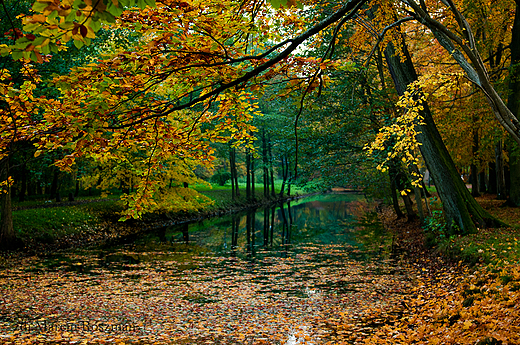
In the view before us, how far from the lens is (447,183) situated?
10.6 metres

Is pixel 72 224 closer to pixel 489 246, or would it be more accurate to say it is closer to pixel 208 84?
pixel 208 84

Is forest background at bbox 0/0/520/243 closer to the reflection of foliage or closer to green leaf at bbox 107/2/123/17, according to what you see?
green leaf at bbox 107/2/123/17

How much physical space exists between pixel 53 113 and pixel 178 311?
15.5ft

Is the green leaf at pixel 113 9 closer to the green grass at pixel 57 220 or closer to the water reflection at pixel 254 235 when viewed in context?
the water reflection at pixel 254 235

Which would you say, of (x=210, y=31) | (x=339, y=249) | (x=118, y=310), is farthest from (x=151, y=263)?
(x=210, y=31)

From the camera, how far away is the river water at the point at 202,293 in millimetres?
6156

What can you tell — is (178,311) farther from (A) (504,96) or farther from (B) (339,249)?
(A) (504,96)

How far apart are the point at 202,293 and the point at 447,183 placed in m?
7.72

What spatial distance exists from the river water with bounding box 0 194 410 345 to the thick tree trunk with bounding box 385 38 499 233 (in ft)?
7.68

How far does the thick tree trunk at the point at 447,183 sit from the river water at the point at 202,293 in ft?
7.68

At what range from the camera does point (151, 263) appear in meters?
12.3

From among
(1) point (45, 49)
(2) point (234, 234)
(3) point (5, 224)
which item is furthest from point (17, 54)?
(2) point (234, 234)

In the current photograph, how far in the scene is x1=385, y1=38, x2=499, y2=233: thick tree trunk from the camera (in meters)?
10.6

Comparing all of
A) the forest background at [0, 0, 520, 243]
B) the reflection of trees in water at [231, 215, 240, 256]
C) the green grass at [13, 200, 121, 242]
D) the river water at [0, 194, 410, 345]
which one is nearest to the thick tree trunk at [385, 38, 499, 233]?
the forest background at [0, 0, 520, 243]
